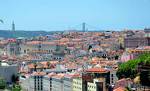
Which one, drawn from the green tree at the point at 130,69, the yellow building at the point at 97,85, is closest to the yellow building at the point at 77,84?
the yellow building at the point at 97,85

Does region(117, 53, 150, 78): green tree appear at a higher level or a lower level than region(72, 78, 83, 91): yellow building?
higher

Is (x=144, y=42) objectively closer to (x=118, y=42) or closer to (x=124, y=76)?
(x=118, y=42)

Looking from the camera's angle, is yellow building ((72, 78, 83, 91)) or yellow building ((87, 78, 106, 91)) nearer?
yellow building ((87, 78, 106, 91))

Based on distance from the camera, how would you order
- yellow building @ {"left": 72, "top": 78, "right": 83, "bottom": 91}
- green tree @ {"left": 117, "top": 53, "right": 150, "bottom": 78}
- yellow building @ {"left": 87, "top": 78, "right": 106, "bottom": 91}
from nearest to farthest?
yellow building @ {"left": 87, "top": 78, "right": 106, "bottom": 91}, yellow building @ {"left": 72, "top": 78, "right": 83, "bottom": 91}, green tree @ {"left": 117, "top": 53, "right": 150, "bottom": 78}

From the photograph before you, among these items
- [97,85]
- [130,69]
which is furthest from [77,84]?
[97,85]

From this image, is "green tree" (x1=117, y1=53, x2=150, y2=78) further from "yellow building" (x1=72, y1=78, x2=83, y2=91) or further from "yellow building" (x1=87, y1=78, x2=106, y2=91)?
"yellow building" (x1=87, y1=78, x2=106, y2=91)

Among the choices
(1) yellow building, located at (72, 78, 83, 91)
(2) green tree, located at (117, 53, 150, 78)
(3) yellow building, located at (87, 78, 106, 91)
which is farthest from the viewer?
(2) green tree, located at (117, 53, 150, 78)

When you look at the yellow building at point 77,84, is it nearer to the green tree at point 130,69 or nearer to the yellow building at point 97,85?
the yellow building at point 97,85

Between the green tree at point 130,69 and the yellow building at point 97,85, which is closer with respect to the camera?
the yellow building at point 97,85

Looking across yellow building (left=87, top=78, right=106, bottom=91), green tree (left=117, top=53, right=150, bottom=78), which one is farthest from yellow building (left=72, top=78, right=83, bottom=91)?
green tree (left=117, top=53, right=150, bottom=78)

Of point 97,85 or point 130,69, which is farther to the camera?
point 130,69

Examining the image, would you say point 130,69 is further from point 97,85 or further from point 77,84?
point 97,85

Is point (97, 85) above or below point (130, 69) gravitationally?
below
